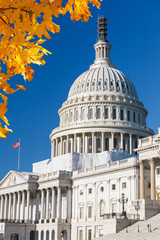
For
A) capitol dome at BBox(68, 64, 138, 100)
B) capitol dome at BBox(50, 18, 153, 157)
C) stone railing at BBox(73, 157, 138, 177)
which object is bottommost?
stone railing at BBox(73, 157, 138, 177)

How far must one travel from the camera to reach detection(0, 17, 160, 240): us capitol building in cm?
7900

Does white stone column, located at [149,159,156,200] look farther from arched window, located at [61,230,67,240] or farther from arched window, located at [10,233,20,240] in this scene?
arched window, located at [10,233,20,240]

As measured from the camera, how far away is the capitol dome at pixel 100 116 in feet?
409

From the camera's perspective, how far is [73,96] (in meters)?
137

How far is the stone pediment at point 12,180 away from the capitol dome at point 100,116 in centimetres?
2011

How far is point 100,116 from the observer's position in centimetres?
12925

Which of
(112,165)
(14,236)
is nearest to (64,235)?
(14,236)

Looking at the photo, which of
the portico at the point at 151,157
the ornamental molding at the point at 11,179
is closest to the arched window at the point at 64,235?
the ornamental molding at the point at 11,179

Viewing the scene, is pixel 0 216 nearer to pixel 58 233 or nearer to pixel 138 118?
pixel 58 233

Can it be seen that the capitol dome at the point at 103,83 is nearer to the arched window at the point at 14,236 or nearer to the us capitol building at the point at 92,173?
the us capitol building at the point at 92,173

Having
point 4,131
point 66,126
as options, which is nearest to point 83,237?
point 66,126

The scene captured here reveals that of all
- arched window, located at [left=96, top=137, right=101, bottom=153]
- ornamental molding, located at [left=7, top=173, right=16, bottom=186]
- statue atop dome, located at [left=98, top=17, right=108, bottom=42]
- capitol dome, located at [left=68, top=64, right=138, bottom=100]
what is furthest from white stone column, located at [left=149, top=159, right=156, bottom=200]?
statue atop dome, located at [left=98, top=17, right=108, bottom=42]

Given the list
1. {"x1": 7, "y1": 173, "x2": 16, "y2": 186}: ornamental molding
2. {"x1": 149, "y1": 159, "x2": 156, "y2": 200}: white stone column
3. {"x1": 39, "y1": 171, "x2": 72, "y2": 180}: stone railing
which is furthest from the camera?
{"x1": 7, "y1": 173, "x2": 16, "y2": 186}: ornamental molding

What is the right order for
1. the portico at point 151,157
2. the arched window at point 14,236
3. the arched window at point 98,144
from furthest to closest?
the arched window at point 98,144, the arched window at point 14,236, the portico at point 151,157
